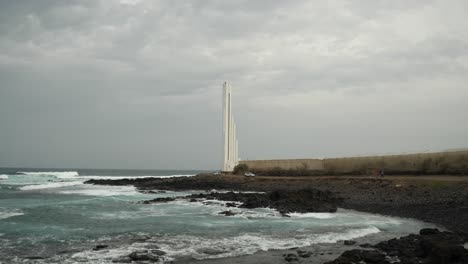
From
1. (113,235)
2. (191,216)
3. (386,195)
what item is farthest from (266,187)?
(113,235)

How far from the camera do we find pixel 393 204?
81.0 feet

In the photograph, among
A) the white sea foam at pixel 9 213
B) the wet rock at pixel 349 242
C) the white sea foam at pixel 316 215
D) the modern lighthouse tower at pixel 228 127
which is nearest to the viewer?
the wet rock at pixel 349 242

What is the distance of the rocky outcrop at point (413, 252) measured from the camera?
1058cm

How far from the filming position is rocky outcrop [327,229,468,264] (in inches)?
416

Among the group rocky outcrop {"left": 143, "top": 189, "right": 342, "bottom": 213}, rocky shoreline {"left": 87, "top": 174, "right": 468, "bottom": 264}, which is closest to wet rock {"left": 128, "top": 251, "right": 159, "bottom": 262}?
rocky shoreline {"left": 87, "top": 174, "right": 468, "bottom": 264}

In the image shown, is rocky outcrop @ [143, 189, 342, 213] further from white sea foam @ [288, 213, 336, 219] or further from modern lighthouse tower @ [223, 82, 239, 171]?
modern lighthouse tower @ [223, 82, 239, 171]

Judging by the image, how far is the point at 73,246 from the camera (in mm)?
14383

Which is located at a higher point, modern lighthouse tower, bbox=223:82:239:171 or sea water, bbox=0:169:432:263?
modern lighthouse tower, bbox=223:82:239:171

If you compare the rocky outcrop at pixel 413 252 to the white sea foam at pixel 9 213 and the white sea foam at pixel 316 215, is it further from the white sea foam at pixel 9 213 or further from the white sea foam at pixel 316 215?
the white sea foam at pixel 9 213

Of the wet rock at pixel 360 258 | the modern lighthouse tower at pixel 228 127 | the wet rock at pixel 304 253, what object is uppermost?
the modern lighthouse tower at pixel 228 127

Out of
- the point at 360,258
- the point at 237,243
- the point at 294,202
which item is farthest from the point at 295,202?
the point at 360,258

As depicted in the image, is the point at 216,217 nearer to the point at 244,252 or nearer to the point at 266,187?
the point at 244,252

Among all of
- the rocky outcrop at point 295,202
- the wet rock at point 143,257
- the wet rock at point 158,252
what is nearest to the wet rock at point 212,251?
the wet rock at point 158,252

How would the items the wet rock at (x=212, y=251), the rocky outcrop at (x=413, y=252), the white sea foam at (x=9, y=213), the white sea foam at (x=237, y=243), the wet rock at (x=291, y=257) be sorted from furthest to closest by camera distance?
1. the white sea foam at (x=9, y=213)
2. the white sea foam at (x=237, y=243)
3. the wet rock at (x=212, y=251)
4. the wet rock at (x=291, y=257)
5. the rocky outcrop at (x=413, y=252)
